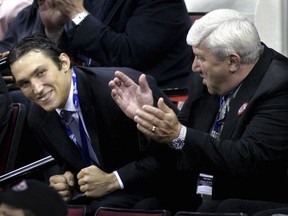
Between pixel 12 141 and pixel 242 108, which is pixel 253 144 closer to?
pixel 242 108

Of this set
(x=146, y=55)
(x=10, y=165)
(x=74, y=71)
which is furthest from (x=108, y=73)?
(x=10, y=165)

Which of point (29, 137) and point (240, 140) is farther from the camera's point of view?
point (29, 137)

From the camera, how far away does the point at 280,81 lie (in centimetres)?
515

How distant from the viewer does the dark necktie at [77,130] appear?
5.69 m

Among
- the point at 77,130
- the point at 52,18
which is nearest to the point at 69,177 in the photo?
the point at 77,130

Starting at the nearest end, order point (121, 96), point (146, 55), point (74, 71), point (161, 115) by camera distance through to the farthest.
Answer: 1. point (161, 115)
2. point (121, 96)
3. point (74, 71)
4. point (146, 55)

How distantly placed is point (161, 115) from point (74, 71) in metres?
0.87

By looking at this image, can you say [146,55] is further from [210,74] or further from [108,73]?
[210,74]

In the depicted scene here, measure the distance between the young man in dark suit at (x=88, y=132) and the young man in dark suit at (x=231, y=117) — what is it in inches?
12.2

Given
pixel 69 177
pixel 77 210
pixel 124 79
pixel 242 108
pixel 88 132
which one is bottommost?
pixel 69 177

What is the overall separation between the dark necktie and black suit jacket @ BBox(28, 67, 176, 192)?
39 millimetres

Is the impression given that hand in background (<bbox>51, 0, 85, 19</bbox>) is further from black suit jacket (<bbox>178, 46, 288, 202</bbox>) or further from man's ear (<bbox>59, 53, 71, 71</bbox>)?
black suit jacket (<bbox>178, 46, 288, 202</bbox>)

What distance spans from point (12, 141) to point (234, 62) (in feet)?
5.75

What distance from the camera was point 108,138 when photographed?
5684 millimetres
